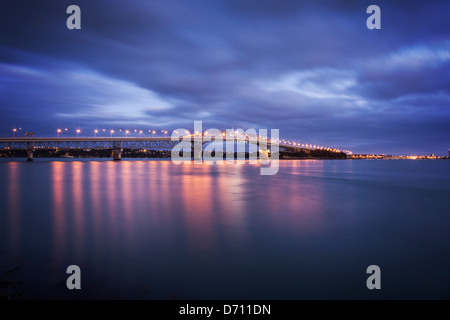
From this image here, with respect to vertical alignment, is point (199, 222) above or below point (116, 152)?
below

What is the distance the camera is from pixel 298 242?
830cm

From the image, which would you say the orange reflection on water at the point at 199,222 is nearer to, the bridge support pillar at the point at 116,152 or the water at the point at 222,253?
the water at the point at 222,253

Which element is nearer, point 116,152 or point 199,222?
point 199,222

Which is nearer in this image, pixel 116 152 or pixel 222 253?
pixel 222 253

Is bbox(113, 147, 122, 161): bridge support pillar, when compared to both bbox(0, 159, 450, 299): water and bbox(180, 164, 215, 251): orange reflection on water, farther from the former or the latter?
bbox(0, 159, 450, 299): water

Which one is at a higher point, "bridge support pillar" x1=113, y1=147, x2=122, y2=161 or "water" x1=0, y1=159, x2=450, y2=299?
"bridge support pillar" x1=113, y1=147, x2=122, y2=161

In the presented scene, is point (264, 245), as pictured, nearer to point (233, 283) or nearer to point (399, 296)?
point (233, 283)

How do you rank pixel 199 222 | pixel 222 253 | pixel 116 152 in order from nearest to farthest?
pixel 222 253 < pixel 199 222 < pixel 116 152

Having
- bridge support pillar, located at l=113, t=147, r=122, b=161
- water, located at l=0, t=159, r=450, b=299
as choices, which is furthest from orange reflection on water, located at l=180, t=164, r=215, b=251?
bridge support pillar, located at l=113, t=147, r=122, b=161

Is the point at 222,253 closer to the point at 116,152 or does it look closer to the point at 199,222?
the point at 199,222

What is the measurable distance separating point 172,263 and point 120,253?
1.62m

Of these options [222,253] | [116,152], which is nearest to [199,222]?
[222,253]

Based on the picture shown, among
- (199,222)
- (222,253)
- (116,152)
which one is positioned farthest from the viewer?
(116,152)
